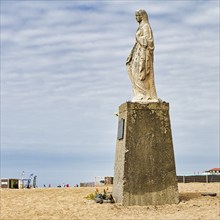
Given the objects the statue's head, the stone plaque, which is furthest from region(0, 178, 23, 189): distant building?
the statue's head

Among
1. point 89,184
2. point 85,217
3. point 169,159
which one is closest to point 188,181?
point 89,184

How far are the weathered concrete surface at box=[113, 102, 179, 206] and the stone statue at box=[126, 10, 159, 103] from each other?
1.87 feet

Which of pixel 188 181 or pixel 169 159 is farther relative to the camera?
pixel 188 181

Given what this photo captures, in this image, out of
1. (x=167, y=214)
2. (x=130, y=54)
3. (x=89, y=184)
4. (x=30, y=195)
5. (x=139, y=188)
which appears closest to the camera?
(x=167, y=214)

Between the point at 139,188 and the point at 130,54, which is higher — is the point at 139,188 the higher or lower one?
the lower one

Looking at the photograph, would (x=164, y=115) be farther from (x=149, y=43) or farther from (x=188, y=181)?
(x=188, y=181)

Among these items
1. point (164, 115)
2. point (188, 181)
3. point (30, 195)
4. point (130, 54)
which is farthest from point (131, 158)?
point (188, 181)

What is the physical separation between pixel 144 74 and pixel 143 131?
1.87 m

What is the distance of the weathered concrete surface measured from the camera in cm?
1661

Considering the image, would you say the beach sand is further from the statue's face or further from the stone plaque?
the statue's face

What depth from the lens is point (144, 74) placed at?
17.4 meters

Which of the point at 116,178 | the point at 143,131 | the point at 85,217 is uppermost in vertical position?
the point at 143,131

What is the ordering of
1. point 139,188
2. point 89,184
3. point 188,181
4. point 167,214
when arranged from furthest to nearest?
point 89,184
point 188,181
point 139,188
point 167,214

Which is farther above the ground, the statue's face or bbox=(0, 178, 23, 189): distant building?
the statue's face
